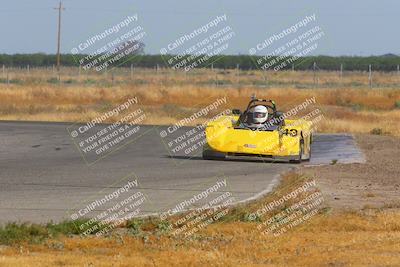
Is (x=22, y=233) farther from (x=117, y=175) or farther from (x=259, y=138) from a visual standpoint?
(x=259, y=138)

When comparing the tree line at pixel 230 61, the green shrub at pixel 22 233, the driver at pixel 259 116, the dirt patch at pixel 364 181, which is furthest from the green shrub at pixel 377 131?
the tree line at pixel 230 61

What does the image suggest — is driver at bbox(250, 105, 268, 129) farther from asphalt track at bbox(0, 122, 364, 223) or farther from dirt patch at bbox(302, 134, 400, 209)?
dirt patch at bbox(302, 134, 400, 209)

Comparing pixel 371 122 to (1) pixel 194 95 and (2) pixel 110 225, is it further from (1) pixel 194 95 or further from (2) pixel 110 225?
(2) pixel 110 225

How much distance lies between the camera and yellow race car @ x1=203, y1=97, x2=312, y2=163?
25.3m

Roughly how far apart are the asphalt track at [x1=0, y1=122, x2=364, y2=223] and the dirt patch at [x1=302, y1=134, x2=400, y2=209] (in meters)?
0.79

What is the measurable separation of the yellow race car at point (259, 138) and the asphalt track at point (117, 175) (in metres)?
0.31

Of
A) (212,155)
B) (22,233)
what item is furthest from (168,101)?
(22,233)

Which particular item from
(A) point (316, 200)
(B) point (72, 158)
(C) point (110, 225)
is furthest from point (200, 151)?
(C) point (110, 225)

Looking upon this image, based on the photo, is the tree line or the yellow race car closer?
the yellow race car

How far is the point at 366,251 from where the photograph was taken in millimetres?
12031

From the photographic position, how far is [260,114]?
1017 inches

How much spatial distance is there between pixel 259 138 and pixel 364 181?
4943 millimetres

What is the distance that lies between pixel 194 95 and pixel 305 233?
4463 cm

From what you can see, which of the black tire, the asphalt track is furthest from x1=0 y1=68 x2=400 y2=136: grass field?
the black tire
